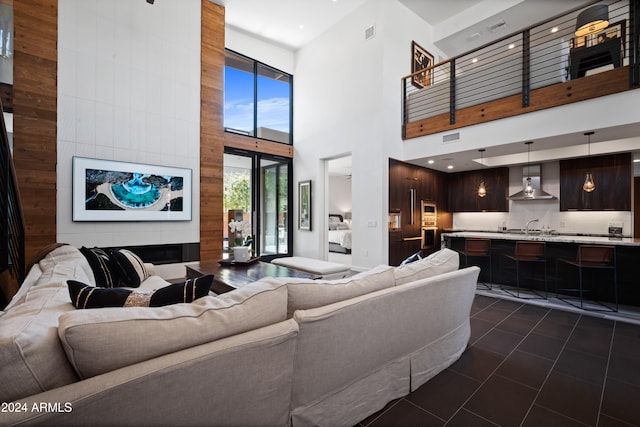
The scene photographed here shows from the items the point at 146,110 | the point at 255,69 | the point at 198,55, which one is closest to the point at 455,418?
A: the point at 146,110

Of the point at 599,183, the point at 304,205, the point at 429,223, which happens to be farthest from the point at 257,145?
the point at 599,183

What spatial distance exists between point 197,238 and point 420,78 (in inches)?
234

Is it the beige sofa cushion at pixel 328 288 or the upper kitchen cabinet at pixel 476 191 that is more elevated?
the upper kitchen cabinet at pixel 476 191

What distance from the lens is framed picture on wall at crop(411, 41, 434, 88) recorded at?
21.3 ft

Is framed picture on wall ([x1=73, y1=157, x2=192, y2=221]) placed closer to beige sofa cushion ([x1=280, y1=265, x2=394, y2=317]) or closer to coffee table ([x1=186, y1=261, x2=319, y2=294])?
coffee table ([x1=186, y1=261, x2=319, y2=294])

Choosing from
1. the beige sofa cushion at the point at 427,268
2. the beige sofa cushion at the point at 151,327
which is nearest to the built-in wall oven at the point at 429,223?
the beige sofa cushion at the point at 427,268

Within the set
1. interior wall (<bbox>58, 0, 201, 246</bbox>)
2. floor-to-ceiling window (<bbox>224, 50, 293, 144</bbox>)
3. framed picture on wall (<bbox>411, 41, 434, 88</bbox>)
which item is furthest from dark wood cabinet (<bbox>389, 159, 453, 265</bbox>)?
interior wall (<bbox>58, 0, 201, 246</bbox>)

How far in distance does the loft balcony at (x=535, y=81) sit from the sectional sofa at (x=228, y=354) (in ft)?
13.2

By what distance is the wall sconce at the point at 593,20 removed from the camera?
3.99m

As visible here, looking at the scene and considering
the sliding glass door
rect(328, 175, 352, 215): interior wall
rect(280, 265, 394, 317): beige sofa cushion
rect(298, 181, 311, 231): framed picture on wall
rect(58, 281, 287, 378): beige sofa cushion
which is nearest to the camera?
rect(58, 281, 287, 378): beige sofa cushion

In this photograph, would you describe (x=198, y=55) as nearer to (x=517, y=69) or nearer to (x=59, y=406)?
(x=517, y=69)

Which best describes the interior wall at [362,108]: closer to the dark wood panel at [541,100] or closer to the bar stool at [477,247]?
the dark wood panel at [541,100]

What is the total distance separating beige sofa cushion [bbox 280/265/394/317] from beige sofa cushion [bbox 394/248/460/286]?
157 millimetres

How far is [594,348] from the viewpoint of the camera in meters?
2.69
